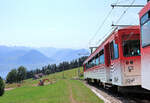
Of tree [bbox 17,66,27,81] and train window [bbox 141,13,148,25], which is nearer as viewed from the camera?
train window [bbox 141,13,148,25]

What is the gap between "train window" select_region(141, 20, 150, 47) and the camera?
21.9 feet

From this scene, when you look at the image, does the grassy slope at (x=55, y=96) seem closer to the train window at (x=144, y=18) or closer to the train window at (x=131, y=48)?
the train window at (x=131, y=48)

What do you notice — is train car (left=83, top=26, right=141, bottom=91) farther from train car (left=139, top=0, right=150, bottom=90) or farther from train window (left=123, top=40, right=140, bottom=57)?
train car (left=139, top=0, right=150, bottom=90)

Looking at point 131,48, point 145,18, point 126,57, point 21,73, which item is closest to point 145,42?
point 145,18

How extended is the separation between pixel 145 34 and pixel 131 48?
290 cm

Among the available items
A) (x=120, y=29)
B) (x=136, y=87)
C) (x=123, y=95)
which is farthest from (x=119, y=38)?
(x=123, y=95)

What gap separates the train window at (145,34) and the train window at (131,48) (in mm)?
2413

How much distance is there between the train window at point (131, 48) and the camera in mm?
9645

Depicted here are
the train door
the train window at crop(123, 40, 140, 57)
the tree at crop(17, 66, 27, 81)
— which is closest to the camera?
the train window at crop(123, 40, 140, 57)

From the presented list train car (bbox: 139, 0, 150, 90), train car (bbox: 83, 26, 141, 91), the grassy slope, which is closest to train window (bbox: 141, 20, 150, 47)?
train car (bbox: 139, 0, 150, 90)

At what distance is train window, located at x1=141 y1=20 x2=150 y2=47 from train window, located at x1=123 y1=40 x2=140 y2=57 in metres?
2.41

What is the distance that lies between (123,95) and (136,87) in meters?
2.55

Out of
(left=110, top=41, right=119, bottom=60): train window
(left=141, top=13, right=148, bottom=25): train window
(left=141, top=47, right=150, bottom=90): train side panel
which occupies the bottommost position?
(left=141, top=47, right=150, bottom=90): train side panel

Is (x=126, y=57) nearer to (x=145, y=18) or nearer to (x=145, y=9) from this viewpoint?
(x=145, y=18)
